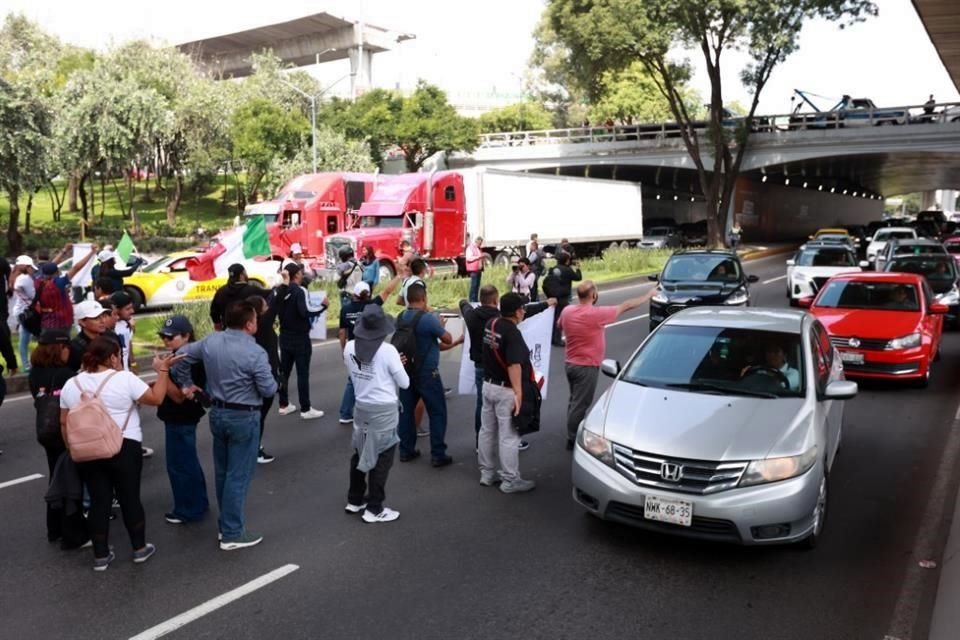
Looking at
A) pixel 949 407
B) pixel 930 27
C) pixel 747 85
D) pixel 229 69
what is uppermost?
pixel 229 69

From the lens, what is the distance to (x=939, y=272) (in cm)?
1650

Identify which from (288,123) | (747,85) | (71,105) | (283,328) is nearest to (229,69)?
(288,123)

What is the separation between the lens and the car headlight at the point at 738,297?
14680mm

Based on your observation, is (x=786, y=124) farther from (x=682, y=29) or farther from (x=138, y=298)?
(x=138, y=298)

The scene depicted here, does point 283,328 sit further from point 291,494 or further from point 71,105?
point 71,105

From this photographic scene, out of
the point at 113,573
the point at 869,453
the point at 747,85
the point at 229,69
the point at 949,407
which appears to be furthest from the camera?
the point at 229,69

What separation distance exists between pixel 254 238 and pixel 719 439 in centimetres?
1081

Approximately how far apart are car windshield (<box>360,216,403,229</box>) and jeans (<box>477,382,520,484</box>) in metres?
19.7

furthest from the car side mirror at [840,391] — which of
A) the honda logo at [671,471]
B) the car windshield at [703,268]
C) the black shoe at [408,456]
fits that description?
the car windshield at [703,268]

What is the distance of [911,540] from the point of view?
5.92 meters

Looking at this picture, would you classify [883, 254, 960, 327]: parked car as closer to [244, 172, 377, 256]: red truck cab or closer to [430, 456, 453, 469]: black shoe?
[430, 456, 453, 469]: black shoe

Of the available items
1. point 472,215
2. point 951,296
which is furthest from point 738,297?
point 472,215

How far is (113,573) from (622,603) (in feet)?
11.3

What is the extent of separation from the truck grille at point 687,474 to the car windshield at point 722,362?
1.01m
